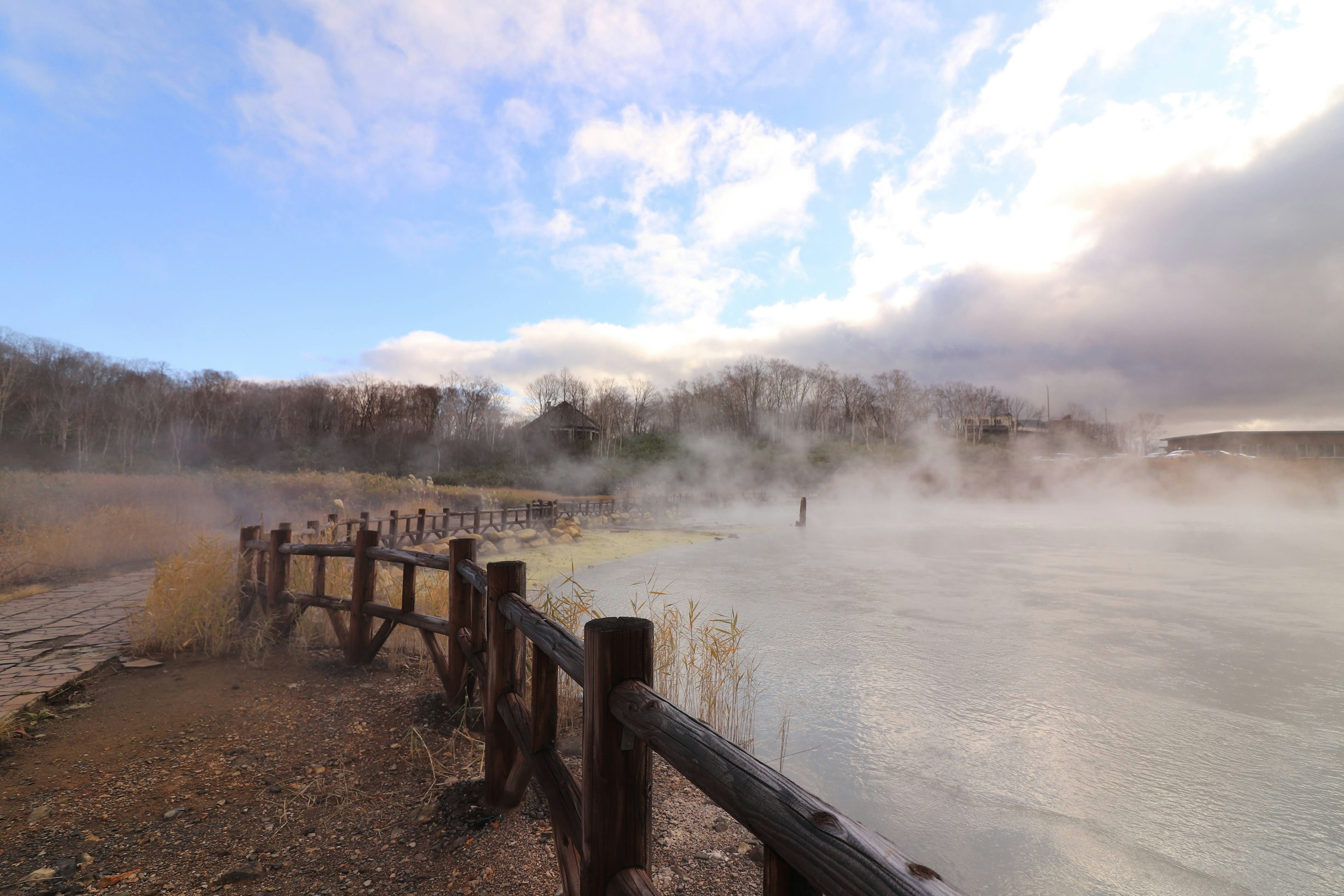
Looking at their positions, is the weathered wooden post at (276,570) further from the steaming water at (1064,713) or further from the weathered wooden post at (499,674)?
the steaming water at (1064,713)

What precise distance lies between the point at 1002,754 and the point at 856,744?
1216 millimetres

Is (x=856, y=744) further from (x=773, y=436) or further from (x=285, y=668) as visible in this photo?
(x=773, y=436)

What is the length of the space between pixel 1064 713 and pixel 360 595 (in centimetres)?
675

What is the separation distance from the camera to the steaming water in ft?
13.1

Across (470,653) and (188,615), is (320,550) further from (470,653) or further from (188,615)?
(470,653)

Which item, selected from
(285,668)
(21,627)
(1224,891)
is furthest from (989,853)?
(21,627)

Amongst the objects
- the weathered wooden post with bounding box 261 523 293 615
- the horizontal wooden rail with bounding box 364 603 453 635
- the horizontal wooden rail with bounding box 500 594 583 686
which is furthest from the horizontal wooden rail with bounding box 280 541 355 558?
the horizontal wooden rail with bounding box 500 594 583 686

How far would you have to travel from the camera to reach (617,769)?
1.72 meters

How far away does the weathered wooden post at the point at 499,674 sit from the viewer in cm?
297

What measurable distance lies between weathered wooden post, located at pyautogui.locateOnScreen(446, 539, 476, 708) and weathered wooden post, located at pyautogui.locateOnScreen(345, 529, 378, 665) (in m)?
1.32

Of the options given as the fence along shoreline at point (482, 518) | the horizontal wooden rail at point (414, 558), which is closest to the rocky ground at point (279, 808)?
the horizontal wooden rail at point (414, 558)

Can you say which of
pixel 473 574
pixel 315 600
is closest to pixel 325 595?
A: pixel 315 600

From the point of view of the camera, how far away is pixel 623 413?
171ft

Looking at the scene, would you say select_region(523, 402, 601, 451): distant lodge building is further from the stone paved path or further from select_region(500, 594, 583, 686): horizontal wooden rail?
select_region(500, 594, 583, 686): horizontal wooden rail
